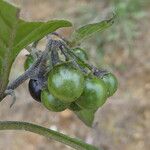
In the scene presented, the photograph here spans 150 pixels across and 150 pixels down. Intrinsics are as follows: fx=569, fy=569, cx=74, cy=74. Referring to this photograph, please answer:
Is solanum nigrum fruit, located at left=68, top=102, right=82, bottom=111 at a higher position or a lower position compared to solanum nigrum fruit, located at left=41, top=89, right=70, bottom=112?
higher

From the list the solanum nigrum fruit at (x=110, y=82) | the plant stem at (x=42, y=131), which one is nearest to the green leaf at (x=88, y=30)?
the solanum nigrum fruit at (x=110, y=82)

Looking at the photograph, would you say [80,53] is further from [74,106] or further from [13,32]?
[13,32]

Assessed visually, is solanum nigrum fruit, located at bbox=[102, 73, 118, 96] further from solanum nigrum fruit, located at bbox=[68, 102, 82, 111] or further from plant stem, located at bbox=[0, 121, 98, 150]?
plant stem, located at bbox=[0, 121, 98, 150]

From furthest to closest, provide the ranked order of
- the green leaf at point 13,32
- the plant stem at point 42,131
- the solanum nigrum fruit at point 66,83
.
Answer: the plant stem at point 42,131
the solanum nigrum fruit at point 66,83
the green leaf at point 13,32

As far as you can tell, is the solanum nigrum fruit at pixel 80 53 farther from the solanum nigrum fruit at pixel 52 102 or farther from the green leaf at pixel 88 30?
the solanum nigrum fruit at pixel 52 102

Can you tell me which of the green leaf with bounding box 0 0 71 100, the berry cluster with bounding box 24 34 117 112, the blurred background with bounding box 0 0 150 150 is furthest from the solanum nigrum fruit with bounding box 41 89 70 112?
the blurred background with bounding box 0 0 150 150

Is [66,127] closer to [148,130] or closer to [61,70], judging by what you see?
[148,130]
